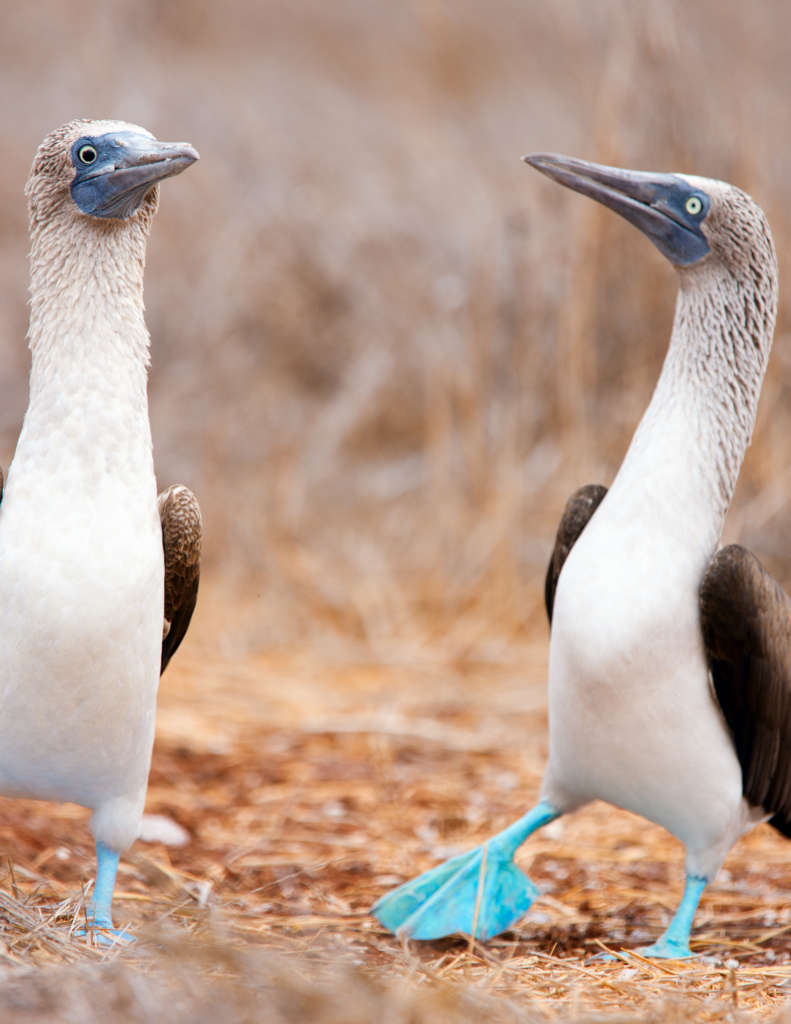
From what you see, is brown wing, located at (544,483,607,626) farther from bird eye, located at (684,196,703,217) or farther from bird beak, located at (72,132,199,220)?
bird beak, located at (72,132,199,220)

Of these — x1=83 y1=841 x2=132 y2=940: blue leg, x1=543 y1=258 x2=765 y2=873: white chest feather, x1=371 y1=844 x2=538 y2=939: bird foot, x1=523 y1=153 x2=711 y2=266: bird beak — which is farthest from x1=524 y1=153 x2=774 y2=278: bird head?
x1=83 y1=841 x2=132 y2=940: blue leg

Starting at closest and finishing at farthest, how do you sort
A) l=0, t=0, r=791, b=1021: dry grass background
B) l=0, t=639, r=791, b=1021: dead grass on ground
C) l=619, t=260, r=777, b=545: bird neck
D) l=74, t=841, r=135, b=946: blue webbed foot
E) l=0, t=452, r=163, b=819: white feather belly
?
l=0, t=639, r=791, b=1021: dead grass on ground → l=0, t=452, r=163, b=819: white feather belly → l=74, t=841, r=135, b=946: blue webbed foot → l=0, t=0, r=791, b=1021: dry grass background → l=619, t=260, r=777, b=545: bird neck

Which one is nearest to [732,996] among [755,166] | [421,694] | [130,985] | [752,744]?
[752,744]

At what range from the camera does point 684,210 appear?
337cm

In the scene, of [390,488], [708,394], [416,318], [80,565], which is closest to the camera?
[80,565]

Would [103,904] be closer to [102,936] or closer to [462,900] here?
[102,936]

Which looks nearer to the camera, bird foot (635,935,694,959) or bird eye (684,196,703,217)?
bird foot (635,935,694,959)

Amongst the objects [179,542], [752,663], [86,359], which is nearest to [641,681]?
[752,663]

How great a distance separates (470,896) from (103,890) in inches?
44.3

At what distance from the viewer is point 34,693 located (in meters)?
2.64

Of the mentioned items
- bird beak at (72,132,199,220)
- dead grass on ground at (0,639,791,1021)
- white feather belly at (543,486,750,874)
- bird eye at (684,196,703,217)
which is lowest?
dead grass on ground at (0,639,791,1021)

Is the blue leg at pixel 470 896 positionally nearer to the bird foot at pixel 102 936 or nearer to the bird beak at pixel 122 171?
the bird foot at pixel 102 936

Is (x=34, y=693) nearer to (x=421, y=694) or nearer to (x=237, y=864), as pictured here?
(x=237, y=864)

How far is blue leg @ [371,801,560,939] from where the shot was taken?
11.0 feet
